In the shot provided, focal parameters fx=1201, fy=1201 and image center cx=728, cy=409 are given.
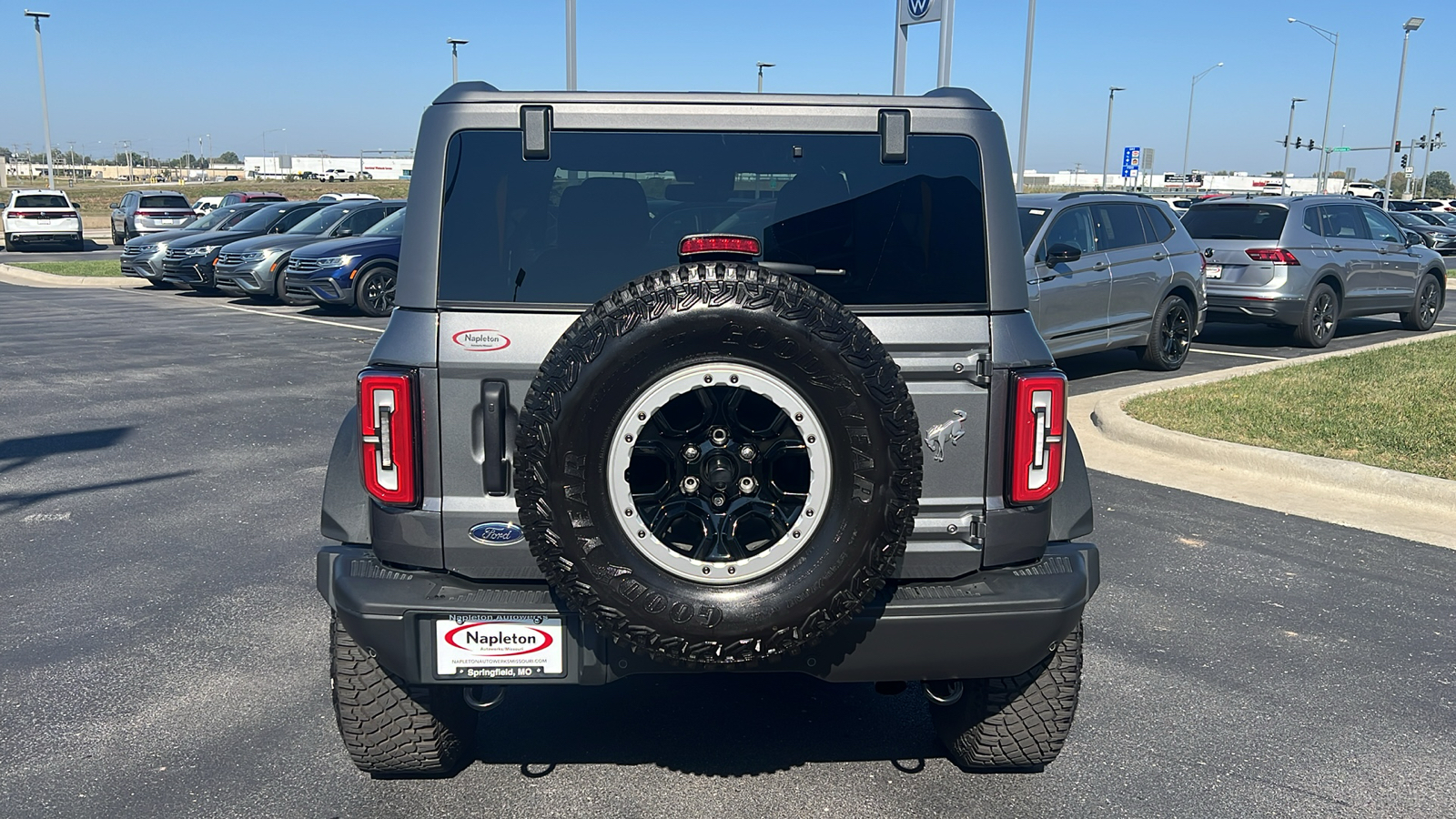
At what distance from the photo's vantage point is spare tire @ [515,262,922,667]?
2.80 m

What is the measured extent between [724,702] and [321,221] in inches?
709

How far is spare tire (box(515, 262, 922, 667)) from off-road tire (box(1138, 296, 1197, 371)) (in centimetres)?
953

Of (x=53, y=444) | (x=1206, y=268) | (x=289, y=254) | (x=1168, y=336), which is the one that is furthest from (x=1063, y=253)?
(x=289, y=254)

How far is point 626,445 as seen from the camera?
2.86 m

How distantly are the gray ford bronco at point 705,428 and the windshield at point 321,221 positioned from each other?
1774cm

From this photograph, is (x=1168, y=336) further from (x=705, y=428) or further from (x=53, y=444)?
(x=705, y=428)

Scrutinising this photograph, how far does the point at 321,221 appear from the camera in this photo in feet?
66.7

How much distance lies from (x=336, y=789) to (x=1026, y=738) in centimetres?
207

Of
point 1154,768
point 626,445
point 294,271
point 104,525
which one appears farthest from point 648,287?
point 294,271

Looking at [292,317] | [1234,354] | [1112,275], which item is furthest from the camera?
[292,317]

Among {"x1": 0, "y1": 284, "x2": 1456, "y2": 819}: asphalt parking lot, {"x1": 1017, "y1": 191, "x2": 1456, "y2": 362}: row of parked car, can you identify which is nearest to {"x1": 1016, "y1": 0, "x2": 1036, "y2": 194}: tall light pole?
{"x1": 1017, "y1": 191, "x2": 1456, "y2": 362}: row of parked car

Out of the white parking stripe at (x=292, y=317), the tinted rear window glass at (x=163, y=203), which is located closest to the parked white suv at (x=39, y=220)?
the tinted rear window glass at (x=163, y=203)

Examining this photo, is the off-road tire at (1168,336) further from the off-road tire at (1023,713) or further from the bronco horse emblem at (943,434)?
the bronco horse emblem at (943,434)

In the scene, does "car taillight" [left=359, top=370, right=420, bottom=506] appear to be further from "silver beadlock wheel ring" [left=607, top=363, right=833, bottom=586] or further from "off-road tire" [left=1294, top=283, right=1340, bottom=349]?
"off-road tire" [left=1294, top=283, right=1340, bottom=349]
